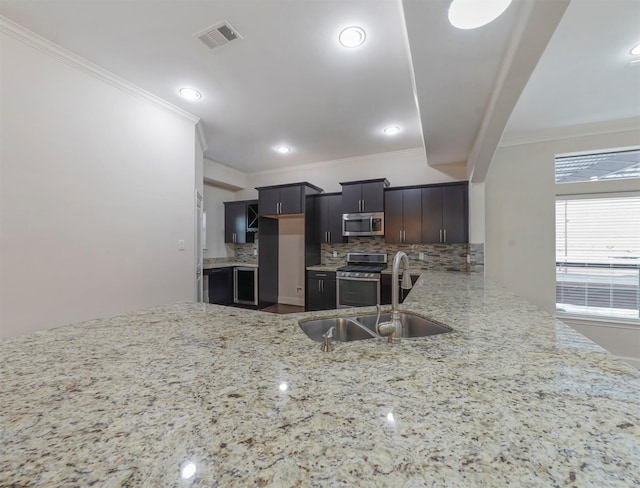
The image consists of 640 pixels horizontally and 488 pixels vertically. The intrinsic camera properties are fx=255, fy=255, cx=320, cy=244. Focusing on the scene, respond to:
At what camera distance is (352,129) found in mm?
3529

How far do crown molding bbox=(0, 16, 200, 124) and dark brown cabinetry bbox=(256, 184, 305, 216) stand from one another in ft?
6.53

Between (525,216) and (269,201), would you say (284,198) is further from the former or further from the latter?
(525,216)

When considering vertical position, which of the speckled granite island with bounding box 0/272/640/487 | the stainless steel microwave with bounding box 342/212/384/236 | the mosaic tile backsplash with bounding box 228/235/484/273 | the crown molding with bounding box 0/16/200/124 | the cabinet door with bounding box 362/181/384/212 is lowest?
the speckled granite island with bounding box 0/272/640/487

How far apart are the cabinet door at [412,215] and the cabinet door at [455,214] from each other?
0.34m

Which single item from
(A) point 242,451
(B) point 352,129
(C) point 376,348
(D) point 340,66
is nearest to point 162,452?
(A) point 242,451

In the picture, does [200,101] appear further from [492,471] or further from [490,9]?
[492,471]

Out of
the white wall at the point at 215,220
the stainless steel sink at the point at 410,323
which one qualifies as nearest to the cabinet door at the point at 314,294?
the white wall at the point at 215,220

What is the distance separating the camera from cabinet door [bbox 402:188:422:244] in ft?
13.0

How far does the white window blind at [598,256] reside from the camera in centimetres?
311

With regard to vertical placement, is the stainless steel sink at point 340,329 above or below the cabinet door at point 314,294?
above

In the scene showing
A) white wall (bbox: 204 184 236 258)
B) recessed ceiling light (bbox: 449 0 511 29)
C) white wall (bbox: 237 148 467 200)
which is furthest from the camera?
white wall (bbox: 204 184 236 258)

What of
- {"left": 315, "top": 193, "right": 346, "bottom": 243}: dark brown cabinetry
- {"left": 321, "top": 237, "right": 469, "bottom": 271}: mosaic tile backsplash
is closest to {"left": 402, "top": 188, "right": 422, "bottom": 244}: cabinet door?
{"left": 321, "top": 237, "right": 469, "bottom": 271}: mosaic tile backsplash

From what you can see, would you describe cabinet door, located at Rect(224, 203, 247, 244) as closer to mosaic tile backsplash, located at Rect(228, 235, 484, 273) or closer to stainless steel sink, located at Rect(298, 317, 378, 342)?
mosaic tile backsplash, located at Rect(228, 235, 484, 273)

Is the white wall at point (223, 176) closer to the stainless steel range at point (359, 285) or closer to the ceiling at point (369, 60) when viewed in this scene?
the ceiling at point (369, 60)
